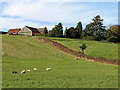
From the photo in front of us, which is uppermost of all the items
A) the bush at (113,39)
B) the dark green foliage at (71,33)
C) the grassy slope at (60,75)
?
the dark green foliage at (71,33)

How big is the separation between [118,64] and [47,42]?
23963 mm

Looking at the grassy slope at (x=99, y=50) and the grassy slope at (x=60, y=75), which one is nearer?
the grassy slope at (x=60, y=75)

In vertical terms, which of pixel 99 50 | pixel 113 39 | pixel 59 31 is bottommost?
pixel 99 50

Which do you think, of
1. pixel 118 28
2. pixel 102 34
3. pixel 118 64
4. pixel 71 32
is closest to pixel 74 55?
pixel 118 64

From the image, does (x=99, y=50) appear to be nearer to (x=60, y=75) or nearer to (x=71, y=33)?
(x=60, y=75)

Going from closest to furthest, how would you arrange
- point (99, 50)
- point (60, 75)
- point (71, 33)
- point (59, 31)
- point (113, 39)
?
point (60, 75)
point (99, 50)
point (113, 39)
point (71, 33)
point (59, 31)

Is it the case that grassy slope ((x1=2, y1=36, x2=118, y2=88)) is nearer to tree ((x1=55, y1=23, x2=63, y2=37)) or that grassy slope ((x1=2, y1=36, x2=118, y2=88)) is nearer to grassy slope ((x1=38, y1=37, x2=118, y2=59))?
grassy slope ((x1=38, y1=37, x2=118, y2=59))

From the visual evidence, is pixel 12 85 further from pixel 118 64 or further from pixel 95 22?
pixel 95 22

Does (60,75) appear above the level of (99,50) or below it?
below

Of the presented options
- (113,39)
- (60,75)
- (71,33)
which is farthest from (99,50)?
(71,33)

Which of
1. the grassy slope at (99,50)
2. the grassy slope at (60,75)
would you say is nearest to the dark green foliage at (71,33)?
the grassy slope at (99,50)

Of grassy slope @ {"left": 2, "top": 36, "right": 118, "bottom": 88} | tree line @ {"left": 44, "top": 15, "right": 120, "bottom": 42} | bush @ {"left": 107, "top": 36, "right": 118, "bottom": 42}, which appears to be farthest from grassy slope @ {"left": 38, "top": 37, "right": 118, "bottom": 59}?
tree line @ {"left": 44, "top": 15, "right": 120, "bottom": 42}

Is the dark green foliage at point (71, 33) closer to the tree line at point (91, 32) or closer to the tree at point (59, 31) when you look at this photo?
the tree line at point (91, 32)

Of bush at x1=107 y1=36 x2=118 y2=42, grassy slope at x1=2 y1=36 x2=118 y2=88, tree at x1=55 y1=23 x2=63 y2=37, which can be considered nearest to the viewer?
grassy slope at x1=2 y1=36 x2=118 y2=88
